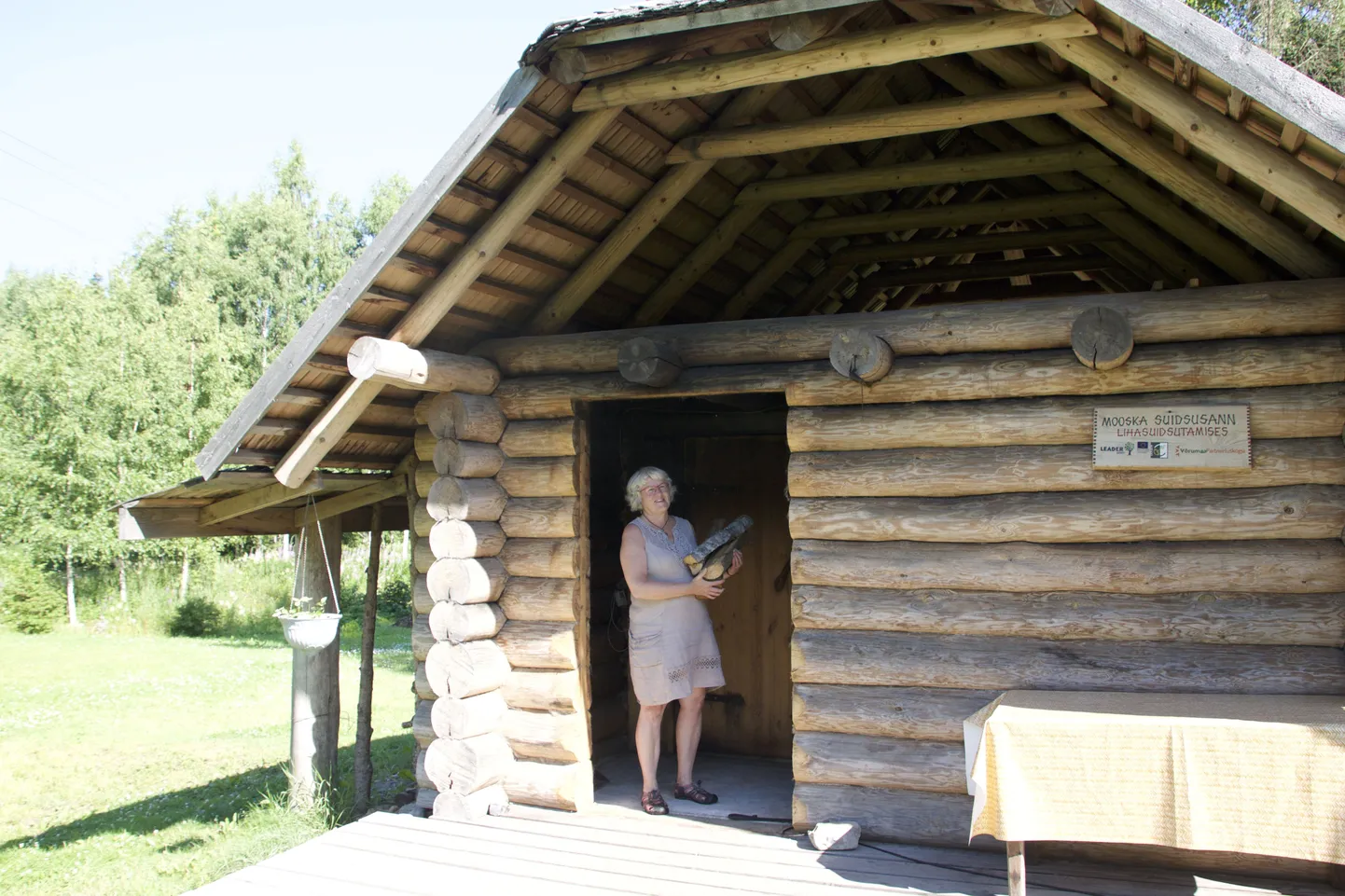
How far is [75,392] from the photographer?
73.3 ft

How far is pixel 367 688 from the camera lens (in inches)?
328

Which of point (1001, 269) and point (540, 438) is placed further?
point (1001, 269)

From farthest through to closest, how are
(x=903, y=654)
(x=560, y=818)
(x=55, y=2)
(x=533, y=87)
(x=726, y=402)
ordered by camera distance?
(x=55, y=2) → (x=726, y=402) → (x=560, y=818) → (x=903, y=654) → (x=533, y=87)

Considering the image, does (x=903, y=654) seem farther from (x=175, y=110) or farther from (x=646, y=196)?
(x=175, y=110)

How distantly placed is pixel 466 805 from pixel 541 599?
135 centimetres

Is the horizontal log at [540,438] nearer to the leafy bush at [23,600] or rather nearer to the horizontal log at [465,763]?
the horizontal log at [465,763]

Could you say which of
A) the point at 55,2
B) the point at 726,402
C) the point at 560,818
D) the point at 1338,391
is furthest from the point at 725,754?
the point at 55,2

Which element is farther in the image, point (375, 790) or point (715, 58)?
point (375, 790)

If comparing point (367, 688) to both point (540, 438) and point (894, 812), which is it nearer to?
point (540, 438)

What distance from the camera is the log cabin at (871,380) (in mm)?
5117

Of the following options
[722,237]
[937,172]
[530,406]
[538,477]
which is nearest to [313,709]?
[538,477]

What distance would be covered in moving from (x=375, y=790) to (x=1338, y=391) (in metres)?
7.80

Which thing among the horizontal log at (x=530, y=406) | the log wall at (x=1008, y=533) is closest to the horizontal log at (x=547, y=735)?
the log wall at (x=1008, y=533)

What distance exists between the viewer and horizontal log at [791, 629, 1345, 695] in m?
5.14
